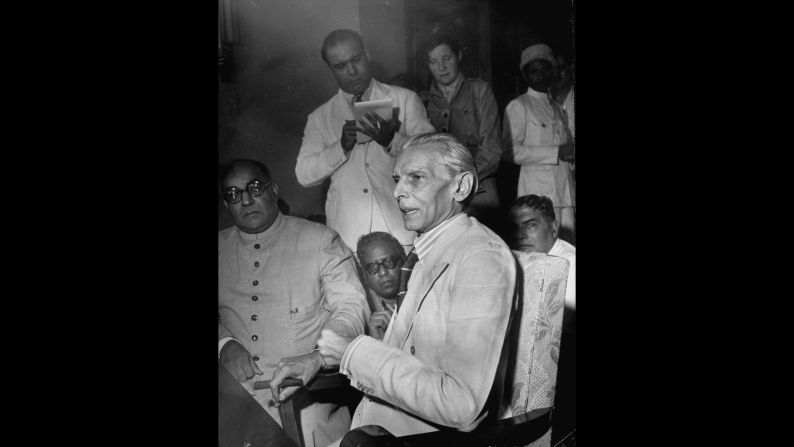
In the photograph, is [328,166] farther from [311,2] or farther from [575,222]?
[575,222]

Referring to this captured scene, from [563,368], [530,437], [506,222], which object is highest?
[506,222]

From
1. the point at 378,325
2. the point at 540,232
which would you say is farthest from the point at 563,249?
the point at 378,325

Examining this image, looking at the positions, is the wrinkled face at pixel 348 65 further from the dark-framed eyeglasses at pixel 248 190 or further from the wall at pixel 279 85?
the dark-framed eyeglasses at pixel 248 190

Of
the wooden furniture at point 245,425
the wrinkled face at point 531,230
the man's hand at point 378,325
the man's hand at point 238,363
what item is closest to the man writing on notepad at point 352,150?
the man's hand at point 378,325

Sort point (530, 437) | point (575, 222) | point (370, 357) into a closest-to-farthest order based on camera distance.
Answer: point (370, 357) → point (530, 437) → point (575, 222)

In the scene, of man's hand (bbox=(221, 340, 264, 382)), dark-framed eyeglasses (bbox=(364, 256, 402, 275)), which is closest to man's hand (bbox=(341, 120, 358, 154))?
dark-framed eyeglasses (bbox=(364, 256, 402, 275))

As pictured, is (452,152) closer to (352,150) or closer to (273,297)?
(352,150)

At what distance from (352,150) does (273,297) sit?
67 cm

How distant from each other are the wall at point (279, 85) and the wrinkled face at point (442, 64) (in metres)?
0.35

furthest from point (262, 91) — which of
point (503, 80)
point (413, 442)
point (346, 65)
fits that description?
point (413, 442)

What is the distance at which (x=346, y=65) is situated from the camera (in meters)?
3.81

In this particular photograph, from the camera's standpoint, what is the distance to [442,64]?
397 centimetres

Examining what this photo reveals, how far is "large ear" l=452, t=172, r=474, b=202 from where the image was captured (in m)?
3.79

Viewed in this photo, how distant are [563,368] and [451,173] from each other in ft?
3.23
